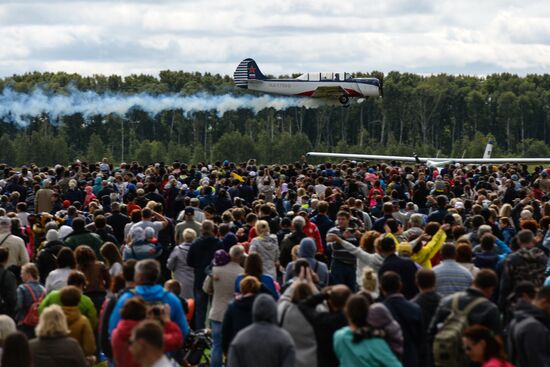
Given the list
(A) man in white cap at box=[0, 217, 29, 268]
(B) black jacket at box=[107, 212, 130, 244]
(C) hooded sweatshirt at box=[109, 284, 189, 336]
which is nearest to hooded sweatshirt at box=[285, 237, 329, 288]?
(C) hooded sweatshirt at box=[109, 284, 189, 336]

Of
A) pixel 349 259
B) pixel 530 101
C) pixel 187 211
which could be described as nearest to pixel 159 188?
pixel 187 211

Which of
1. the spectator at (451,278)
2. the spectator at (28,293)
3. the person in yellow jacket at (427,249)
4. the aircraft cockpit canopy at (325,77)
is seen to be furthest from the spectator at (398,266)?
the aircraft cockpit canopy at (325,77)

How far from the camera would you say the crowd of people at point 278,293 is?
882cm

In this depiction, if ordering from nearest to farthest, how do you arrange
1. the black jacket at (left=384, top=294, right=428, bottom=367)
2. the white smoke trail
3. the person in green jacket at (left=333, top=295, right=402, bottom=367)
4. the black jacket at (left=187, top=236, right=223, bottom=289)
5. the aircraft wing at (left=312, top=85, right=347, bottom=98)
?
1. the person in green jacket at (left=333, top=295, right=402, bottom=367)
2. the black jacket at (left=384, top=294, right=428, bottom=367)
3. the black jacket at (left=187, top=236, right=223, bottom=289)
4. the aircraft wing at (left=312, top=85, right=347, bottom=98)
5. the white smoke trail

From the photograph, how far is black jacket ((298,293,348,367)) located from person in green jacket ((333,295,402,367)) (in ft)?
2.41

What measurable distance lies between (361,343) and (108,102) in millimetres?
57604

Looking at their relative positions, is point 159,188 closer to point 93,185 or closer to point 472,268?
point 93,185

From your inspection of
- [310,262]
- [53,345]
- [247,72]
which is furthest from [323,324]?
[247,72]

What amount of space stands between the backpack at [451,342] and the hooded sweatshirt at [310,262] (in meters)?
2.77

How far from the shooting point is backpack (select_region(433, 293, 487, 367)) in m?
9.19

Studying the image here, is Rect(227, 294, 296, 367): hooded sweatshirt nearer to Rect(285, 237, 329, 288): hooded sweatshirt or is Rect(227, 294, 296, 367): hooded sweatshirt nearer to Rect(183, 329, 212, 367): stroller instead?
Rect(285, 237, 329, 288): hooded sweatshirt

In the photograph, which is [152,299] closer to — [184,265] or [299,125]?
[184,265]

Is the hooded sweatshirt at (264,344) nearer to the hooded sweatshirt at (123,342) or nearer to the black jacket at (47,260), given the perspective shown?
the hooded sweatshirt at (123,342)

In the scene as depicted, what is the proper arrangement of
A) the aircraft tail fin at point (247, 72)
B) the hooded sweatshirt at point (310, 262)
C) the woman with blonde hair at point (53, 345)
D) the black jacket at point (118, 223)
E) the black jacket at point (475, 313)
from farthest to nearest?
1. the aircraft tail fin at point (247, 72)
2. the black jacket at point (118, 223)
3. the hooded sweatshirt at point (310, 262)
4. the black jacket at point (475, 313)
5. the woman with blonde hair at point (53, 345)
